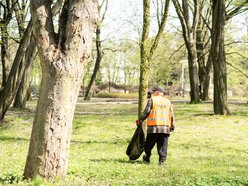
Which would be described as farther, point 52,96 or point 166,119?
point 166,119

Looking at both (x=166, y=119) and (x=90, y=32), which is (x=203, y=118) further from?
(x=90, y=32)

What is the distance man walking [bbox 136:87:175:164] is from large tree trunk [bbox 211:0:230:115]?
11731 millimetres

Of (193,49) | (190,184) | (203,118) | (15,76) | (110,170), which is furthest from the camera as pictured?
(193,49)

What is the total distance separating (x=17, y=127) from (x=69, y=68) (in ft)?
38.2

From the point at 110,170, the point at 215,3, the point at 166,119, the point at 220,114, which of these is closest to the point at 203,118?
the point at 220,114

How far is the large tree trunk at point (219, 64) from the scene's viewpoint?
21031 mm

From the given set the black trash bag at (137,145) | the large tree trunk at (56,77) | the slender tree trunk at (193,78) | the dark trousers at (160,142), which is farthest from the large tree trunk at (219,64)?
the large tree trunk at (56,77)

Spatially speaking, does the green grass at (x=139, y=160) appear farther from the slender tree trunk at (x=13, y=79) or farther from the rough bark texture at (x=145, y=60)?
the rough bark texture at (x=145, y=60)

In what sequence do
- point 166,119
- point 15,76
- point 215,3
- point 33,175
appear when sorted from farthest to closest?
point 215,3
point 15,76
point 166,119
point 33,175

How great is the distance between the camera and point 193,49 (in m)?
31.2

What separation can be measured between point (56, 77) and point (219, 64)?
15599 mm

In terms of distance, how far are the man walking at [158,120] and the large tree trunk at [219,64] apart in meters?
11.7

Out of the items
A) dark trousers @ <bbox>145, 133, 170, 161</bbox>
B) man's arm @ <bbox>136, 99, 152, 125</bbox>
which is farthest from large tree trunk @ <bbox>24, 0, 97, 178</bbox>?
dark trousers @ <bbox>145, 133, 170, 161</bbox>

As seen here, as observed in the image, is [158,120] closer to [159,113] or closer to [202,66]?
[159,113]
